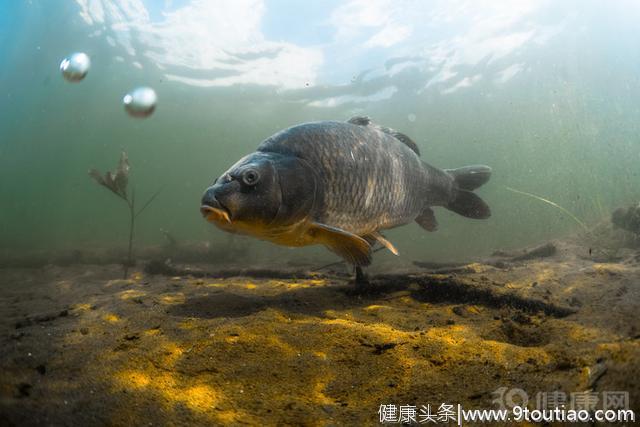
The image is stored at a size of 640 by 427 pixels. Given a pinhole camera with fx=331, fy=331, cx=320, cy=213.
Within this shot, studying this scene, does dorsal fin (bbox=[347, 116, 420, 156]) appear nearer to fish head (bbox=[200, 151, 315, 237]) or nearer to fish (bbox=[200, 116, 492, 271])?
fish (bbox=[200, 116, 492, 271])

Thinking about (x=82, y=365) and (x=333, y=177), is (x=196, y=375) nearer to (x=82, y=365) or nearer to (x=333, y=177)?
(x=82, y=365)

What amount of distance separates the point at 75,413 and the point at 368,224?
2989 mm

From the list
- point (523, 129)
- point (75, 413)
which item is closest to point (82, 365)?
point (75, 413)

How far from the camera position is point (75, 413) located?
58.7 inches

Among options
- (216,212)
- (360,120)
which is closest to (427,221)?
(360,120)

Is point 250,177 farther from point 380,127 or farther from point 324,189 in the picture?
point 380,127

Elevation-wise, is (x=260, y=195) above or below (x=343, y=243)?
above

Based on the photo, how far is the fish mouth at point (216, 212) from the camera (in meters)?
2.65

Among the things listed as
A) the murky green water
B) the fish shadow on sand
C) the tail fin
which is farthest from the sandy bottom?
the murky green water

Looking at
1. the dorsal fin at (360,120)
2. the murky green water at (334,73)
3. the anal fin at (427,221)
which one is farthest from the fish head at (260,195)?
the murky green water at (334,73)

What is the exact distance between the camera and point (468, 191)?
5.57 metres

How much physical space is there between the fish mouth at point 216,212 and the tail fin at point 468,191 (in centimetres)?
403

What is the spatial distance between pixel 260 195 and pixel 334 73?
2727cm

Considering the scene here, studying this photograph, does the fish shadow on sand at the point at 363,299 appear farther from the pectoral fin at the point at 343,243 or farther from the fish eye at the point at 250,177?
the fish eye at the point at 250,177
